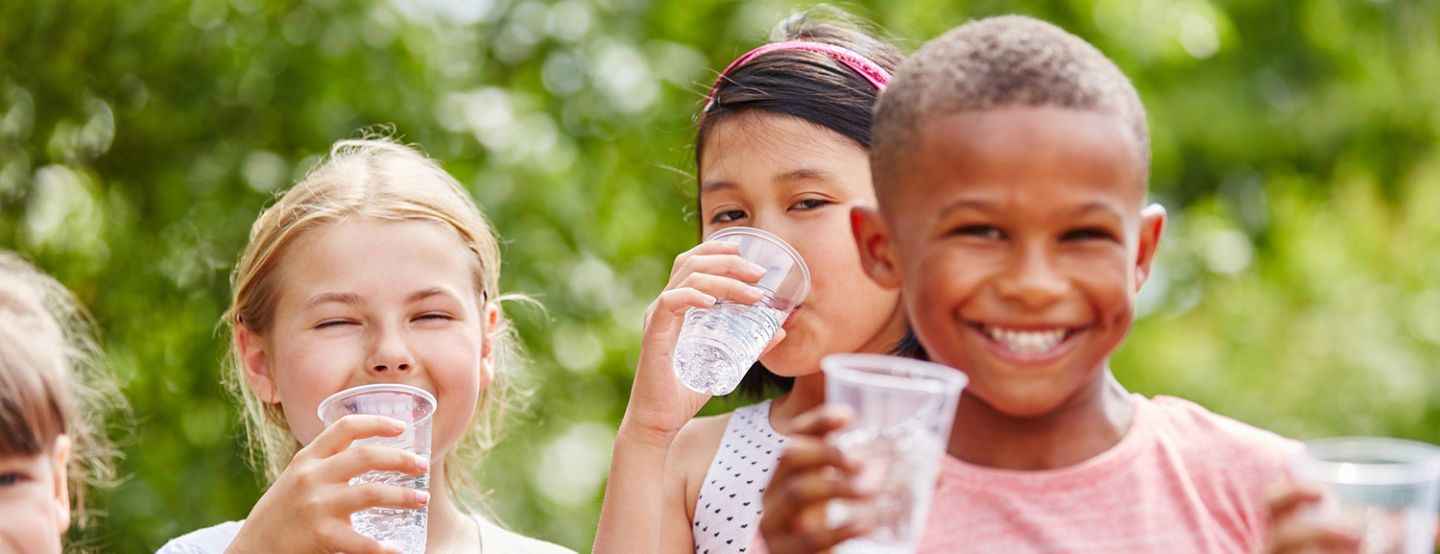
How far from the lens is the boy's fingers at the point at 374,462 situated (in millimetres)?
2871

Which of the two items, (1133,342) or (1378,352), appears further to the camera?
(1378,352)

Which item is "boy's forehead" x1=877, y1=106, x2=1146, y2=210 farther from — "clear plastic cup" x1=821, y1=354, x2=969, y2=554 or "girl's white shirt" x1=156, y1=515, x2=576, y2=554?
"girl's white shirt" x1=156, y1=515, x2=576, y2=554

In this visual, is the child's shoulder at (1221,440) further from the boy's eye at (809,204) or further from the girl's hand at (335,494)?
the girl's hand at (335,494)

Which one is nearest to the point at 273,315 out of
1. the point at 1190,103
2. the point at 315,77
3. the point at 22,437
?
the point at 22,437

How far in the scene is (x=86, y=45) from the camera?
620 centimetres

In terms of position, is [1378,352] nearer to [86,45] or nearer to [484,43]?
[484,43]

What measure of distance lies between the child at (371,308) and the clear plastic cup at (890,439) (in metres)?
1.38

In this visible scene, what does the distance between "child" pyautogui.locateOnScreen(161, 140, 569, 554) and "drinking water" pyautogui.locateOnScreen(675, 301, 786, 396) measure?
518 millimetres

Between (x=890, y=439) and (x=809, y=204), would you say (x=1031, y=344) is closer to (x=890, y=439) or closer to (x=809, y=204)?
(x=890, y=439)

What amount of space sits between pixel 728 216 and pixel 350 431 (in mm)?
906

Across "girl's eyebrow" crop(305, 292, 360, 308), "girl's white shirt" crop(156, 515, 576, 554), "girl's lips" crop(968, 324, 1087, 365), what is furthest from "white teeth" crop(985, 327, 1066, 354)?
"girl's white shirt" crop(156, 515, 576, 554)

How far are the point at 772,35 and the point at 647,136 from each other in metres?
2.58

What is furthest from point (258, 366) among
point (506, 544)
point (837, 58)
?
point (837, 58)

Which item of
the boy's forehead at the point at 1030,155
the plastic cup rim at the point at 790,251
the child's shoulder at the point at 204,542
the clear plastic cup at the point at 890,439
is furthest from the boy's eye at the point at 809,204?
the child's shoulder at the point at 204,542
